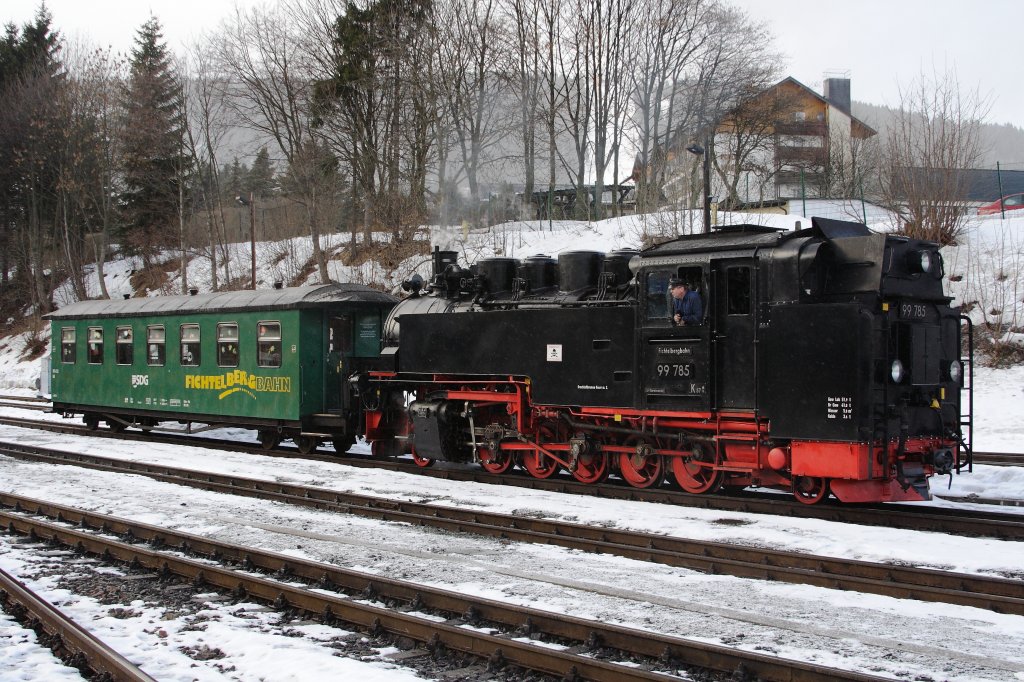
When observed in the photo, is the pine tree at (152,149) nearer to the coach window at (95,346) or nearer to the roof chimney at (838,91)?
the coach window at (95,346)

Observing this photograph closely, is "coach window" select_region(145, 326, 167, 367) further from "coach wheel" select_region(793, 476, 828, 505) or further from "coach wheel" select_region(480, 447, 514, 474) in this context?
"coach wheel" select_region(793, 476, 828, 505)

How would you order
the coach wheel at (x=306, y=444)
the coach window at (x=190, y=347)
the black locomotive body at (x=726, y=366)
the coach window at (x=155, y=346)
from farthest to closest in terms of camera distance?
1. the coach window at (x=155, y=346)
2. the coach window at (x=190, y=347)
3. the coach wheel at (x=306, y=444)
4. the black locomotive body at (x=726, y=366)

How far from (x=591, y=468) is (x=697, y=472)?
5.61 feet

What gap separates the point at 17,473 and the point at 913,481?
12.7 meters

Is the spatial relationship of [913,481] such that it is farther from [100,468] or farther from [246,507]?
[100,468]

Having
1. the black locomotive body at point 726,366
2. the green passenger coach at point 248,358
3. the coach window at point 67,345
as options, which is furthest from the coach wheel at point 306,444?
the coach window at point 67,345

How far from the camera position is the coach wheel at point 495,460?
1272cm

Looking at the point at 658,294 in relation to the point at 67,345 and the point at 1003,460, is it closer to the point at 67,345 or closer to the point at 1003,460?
the point at 1003,460

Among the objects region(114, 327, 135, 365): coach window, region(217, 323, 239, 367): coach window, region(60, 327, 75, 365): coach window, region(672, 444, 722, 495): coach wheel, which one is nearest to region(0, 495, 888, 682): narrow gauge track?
region(672, 444, 722, 495): coach wheel

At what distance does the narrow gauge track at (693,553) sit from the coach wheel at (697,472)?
7.27 feet

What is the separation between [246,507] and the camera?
34.3ft

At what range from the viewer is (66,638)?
570 centimetres

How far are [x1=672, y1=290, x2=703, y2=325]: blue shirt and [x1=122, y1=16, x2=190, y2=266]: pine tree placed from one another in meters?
34.3

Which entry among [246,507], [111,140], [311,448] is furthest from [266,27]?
[246,507]
